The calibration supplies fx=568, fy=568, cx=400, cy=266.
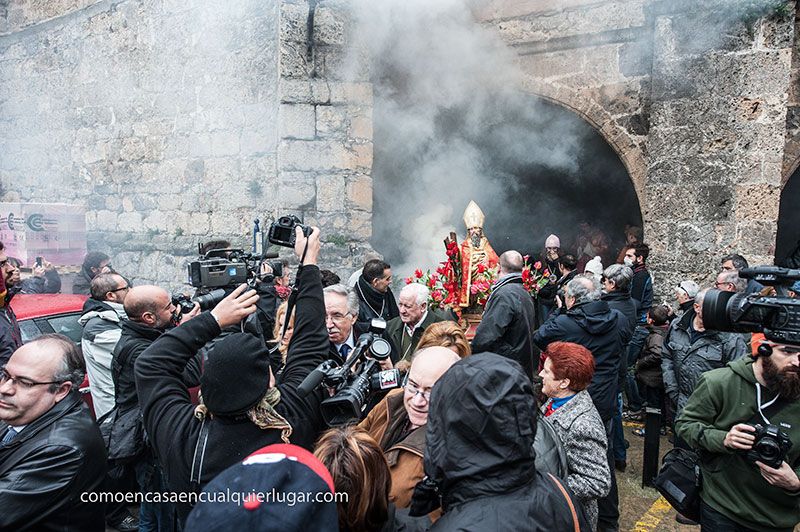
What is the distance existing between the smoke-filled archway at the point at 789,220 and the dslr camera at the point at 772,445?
24.0ft

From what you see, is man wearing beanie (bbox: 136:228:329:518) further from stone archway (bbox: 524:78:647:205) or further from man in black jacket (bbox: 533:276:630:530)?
stone archway (bbox: 524:78:647:205)

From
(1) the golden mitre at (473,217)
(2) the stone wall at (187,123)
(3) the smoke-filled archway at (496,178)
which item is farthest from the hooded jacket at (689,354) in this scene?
(3) the smoke-filled archway at (496,178)

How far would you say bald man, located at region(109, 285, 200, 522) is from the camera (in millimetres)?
3014

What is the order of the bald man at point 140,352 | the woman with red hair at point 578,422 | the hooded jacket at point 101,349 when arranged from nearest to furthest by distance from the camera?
the woman with red hair at point 578,422 → the bald man at point 140,352 → the hooded jacket at point 101,349

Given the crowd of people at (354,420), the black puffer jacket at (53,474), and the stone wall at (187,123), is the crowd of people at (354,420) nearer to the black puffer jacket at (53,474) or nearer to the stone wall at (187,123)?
the black puffer jacket at (53,474)

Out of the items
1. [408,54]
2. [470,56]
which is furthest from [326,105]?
[470,56]

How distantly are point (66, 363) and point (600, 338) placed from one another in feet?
10.8

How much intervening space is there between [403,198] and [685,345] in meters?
4.56

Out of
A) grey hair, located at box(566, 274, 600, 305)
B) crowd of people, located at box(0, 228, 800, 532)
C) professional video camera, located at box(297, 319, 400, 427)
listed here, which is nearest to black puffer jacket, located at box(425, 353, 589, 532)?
crowd of people, located at box(0, 228, 800, 532)

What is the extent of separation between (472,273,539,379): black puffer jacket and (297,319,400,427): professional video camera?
1711mm

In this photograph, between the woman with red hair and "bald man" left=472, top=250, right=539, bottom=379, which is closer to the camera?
the woman with red hair

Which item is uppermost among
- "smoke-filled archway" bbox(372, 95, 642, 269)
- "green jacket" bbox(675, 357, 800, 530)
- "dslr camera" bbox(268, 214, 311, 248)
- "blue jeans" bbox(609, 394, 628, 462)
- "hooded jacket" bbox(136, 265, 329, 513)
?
"smoke-filled archway" bbox(372, 95, 642, 269)

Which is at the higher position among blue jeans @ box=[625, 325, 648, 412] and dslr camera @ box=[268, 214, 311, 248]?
dslr camera @ box=[268, 214, 311, 248]

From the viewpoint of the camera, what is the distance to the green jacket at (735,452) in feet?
7.65
